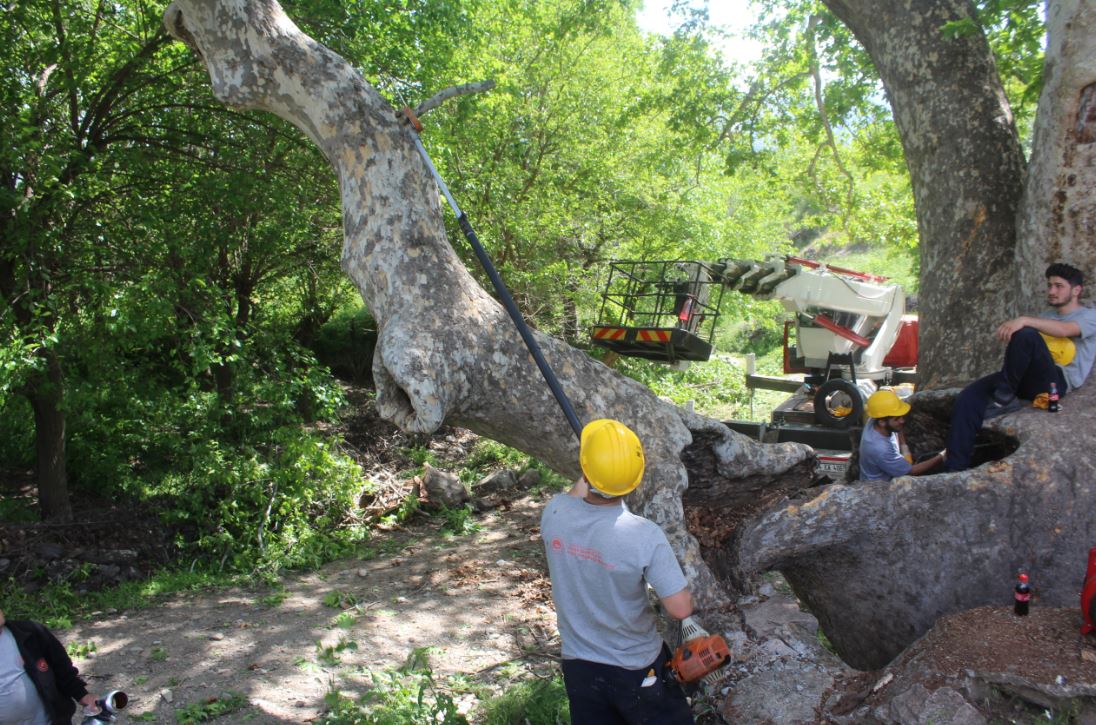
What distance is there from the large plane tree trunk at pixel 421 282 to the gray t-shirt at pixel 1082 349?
6.37 feet

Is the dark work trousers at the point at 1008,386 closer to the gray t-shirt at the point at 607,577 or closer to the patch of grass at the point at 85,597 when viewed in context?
the gray t-shirt at the point at 607,577

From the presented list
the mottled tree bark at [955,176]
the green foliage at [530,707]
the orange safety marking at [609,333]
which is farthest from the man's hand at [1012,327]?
the orange safety marking at [609,333]

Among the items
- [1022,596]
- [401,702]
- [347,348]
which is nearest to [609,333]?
[401,702]

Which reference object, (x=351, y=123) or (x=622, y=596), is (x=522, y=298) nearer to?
(x=351, y=123)

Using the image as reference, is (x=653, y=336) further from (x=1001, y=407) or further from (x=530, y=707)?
(x=530, y=707)

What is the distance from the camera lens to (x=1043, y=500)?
14.6ft

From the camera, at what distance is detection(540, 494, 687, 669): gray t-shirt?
3.02m

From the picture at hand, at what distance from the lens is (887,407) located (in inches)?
215

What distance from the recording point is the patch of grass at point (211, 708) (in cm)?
520

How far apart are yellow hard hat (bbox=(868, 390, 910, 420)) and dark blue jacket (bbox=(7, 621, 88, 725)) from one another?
15.3 feet

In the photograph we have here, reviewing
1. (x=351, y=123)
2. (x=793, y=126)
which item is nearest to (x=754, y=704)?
(x=351, y=123)

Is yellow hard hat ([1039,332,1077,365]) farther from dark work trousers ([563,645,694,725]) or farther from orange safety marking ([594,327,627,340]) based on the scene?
orange safety marking ([594,327,627,340])

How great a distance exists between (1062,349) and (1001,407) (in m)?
0.46

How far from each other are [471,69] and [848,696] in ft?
29.8
